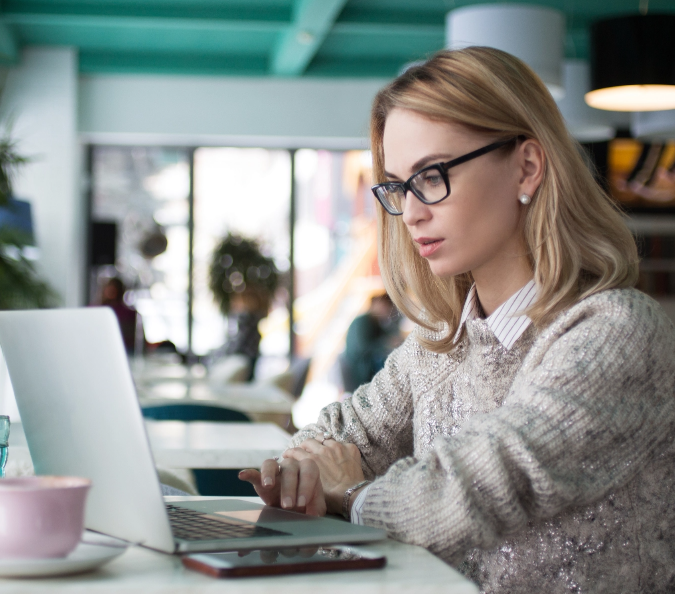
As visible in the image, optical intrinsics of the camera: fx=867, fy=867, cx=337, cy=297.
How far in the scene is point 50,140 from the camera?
884 centimetres

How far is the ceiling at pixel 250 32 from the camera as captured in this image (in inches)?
297

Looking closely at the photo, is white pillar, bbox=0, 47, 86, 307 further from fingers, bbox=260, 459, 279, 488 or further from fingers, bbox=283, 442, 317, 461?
fingers, bbox=260, 459, 279, 488

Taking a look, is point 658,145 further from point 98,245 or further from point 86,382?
point 86,382

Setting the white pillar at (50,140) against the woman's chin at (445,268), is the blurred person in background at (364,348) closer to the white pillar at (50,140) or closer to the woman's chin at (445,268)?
the white pillar at (50,140)

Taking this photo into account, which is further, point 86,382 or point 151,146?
point 151,146

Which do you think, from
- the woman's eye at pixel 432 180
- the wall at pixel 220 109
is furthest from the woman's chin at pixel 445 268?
the wall at pixel 220 109

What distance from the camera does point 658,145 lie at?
9.88 meters

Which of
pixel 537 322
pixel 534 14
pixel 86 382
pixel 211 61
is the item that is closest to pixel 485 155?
pixel 537 322

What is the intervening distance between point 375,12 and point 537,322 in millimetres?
7033

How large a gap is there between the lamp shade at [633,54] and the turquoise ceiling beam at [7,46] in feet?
17.7

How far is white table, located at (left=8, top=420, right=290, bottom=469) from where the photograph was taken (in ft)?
6.22

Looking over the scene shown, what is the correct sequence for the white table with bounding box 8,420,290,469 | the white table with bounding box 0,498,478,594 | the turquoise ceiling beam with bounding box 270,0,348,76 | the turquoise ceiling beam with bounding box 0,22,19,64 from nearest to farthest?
the white table with bounding box 0,498,478,594, the white table with bounding box 8,420,290,469, the turquoise ceiling beam with bounding box 270,0,348,76, the turquoise ceiling beam with bounding box 0,22,19,64

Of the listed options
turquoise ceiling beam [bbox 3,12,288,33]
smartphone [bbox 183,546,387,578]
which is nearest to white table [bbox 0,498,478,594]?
smartphone [bbox 183,546,387,578]

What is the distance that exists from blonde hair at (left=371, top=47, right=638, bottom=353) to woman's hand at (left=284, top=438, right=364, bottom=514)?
0.36 meters
